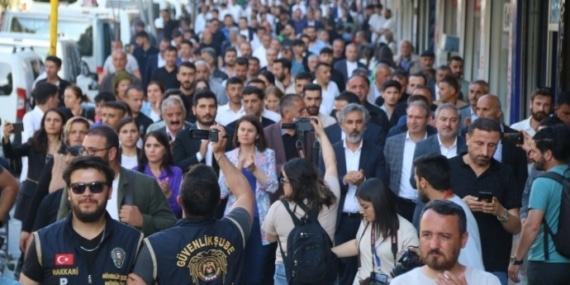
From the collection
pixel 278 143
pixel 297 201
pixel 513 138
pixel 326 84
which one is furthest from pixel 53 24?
pixel 297 201

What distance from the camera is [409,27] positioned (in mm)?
36062

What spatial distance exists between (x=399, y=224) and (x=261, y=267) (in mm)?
2420

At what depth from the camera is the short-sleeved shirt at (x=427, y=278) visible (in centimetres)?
618

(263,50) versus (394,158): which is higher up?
(263,50)

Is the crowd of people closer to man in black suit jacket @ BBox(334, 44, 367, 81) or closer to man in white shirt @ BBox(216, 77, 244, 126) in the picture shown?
man in white shirt @ BBox(216, 77, 244, 126)

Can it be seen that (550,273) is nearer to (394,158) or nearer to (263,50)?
(394,158)

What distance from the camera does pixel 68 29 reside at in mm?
27469

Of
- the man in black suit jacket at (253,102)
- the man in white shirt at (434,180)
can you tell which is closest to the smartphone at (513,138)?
the man in white shirt at (434,180)

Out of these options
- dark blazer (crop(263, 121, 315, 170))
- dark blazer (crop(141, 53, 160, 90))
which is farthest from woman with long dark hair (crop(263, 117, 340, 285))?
dark blazer (crop(141, 53, 160, 90))

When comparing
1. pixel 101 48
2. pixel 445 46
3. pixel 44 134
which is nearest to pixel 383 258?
pixel 44 134

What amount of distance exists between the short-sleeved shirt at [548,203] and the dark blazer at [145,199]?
7.37 feet

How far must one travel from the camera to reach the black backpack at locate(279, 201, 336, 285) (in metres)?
9.29

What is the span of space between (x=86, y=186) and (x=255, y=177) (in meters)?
4.24

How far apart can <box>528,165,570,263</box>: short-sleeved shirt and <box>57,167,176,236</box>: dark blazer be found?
2246 mm
